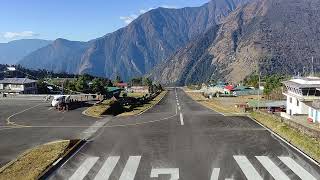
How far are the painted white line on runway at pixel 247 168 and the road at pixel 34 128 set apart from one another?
61.4 feet

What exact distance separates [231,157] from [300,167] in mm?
5685

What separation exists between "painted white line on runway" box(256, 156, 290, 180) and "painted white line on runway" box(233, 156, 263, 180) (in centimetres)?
103

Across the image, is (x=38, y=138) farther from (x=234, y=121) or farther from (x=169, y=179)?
(x=234, y=121)

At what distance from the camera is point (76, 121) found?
202ft

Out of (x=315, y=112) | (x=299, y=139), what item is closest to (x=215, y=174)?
(x=299, y=139)

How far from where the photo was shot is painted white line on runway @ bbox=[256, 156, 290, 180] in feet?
92.6

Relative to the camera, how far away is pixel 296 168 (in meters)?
30.7

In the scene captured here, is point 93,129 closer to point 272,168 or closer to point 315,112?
point 272,168

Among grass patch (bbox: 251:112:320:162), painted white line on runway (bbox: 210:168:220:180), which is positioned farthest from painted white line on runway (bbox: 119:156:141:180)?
grass patch (bbox: 251:112:320:162)

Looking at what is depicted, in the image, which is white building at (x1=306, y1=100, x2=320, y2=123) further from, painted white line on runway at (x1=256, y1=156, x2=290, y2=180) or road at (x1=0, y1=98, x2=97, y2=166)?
painted white line on runway at (x1=256, y1=156, x2=290, y2=180)

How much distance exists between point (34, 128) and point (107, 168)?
1062 inches

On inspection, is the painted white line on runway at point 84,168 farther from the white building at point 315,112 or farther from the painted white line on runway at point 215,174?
the white building at point 315,112

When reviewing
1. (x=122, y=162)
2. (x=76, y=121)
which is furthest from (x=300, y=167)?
(x=76, y=121)

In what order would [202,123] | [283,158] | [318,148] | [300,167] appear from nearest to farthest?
[300,167] → [283,158] → [318,148] → [202,123]
